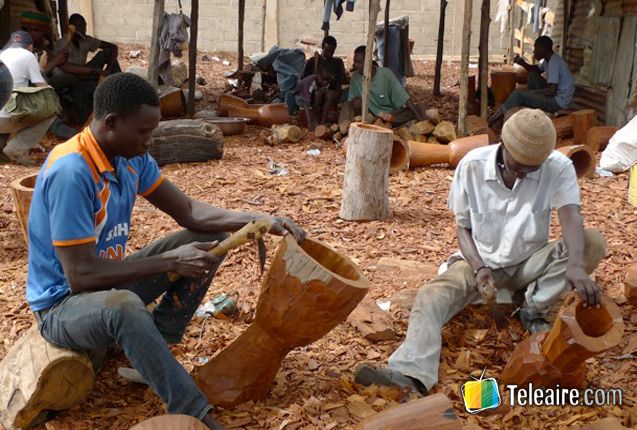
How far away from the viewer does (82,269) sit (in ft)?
8.94

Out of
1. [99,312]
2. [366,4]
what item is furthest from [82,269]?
[366,4]

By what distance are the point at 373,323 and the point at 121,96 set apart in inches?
72.6

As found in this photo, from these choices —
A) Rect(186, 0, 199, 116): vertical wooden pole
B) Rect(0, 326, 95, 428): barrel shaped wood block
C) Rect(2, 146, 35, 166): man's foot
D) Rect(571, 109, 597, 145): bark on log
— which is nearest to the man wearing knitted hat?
Rect(0, 326, 95, 428): barrel shaped wood block

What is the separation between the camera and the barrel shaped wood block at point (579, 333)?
119 inches

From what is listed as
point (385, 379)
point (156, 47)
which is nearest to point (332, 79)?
point (156, 47)

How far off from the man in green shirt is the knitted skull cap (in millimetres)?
6562

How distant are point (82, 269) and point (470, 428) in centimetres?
164

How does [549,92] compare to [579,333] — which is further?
[549,92]

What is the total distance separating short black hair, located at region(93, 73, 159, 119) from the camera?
2.74m

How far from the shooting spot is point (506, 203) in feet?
12.3

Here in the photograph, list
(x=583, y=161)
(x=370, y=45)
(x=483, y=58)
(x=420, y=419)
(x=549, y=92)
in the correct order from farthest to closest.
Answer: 1. (x=549, y=92)
2. (x=483, y=58)
3. (x=370, y=45)
4. (x=583, y=161)
5. (x=420, y=419)

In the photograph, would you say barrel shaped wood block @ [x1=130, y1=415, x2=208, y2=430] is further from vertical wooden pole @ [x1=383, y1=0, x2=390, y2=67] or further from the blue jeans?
vertical wooden pole @ [x1=383, y1=0, x2=390, y2=67]

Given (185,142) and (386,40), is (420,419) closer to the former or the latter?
(185,142)

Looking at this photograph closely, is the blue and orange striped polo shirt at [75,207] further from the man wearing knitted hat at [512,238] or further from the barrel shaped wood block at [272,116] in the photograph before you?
the barrel shaped wood block at [272,116]
